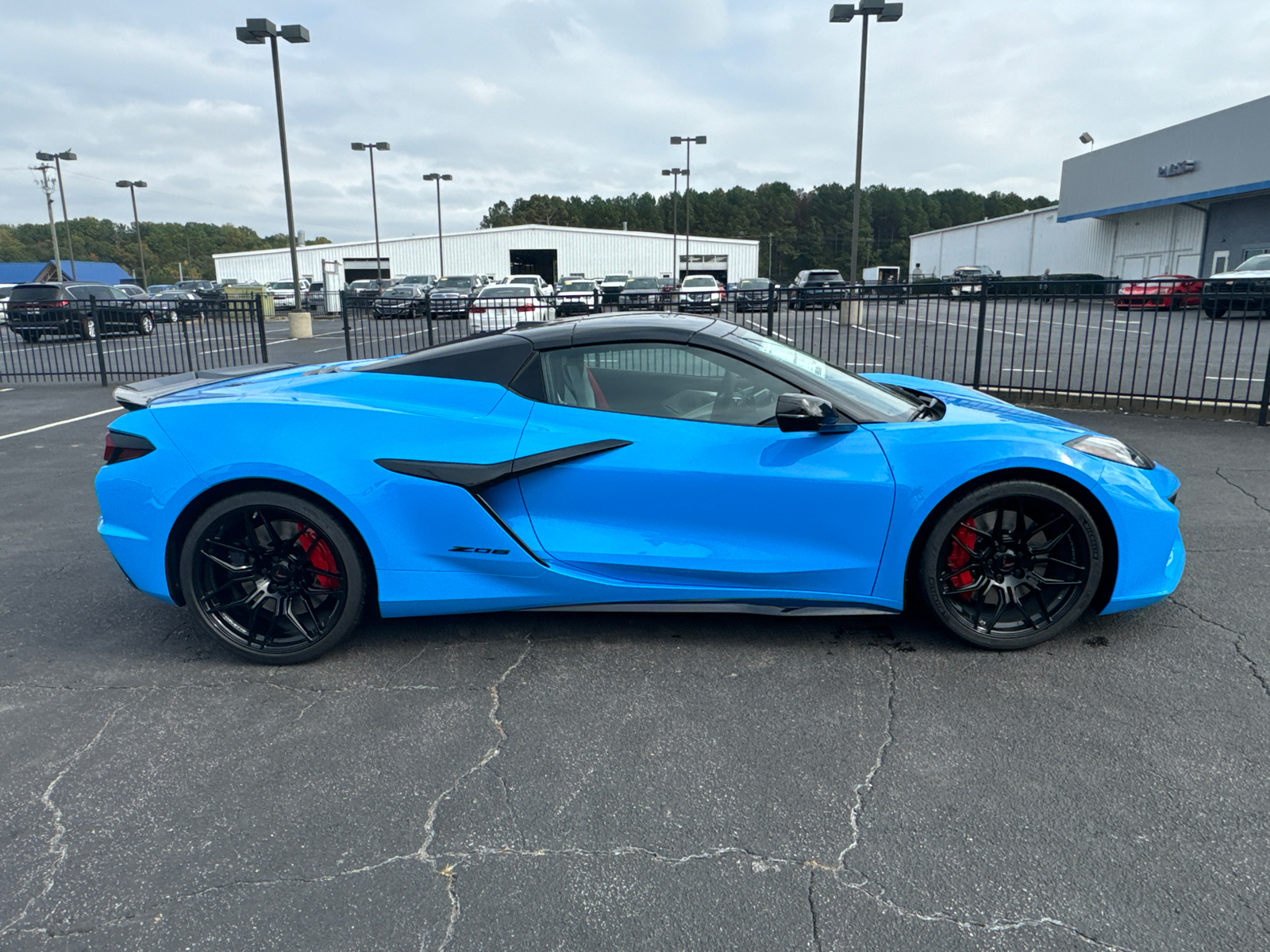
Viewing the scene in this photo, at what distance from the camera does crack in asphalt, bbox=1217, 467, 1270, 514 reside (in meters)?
5.41

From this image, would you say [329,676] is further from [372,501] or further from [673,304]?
[673,304]

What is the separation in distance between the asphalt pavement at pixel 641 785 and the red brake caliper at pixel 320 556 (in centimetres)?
37

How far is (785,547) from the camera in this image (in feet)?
10.8

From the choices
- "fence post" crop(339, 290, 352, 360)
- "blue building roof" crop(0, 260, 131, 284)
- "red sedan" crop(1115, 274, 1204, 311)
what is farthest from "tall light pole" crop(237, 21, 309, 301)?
→ "blue building roof" crop(0, 260, 131, 284)

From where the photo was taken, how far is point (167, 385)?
157 inches

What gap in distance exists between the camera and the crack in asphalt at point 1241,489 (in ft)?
17.8

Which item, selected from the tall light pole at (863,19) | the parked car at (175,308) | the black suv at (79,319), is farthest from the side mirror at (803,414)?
the tall light pole at (863,19)

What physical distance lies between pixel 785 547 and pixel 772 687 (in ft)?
1.75

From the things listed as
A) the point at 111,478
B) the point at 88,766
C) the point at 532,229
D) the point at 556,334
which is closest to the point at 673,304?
the point at 556,334

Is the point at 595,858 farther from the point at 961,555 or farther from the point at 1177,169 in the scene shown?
the point at 1177,169

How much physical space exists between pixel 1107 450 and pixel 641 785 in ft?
7.63

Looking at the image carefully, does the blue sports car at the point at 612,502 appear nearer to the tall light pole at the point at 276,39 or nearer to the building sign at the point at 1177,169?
the tall light pole at the point at 276,39

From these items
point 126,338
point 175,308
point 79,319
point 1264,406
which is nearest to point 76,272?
point 79,319

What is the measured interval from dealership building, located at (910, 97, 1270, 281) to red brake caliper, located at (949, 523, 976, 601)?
27320mm
